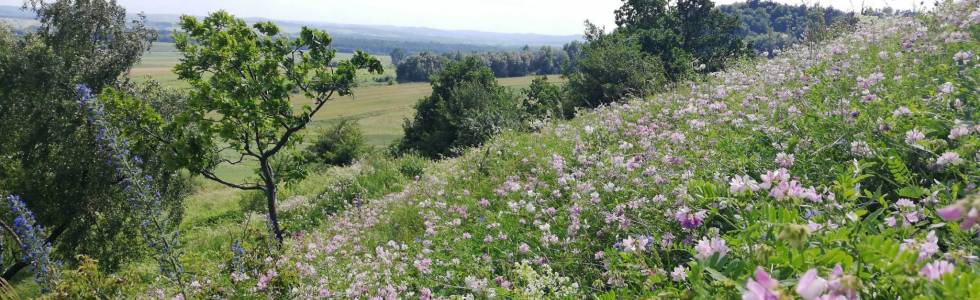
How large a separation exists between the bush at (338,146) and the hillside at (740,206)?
24.9 meters

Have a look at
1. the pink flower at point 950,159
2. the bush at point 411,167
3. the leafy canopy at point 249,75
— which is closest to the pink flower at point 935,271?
the pink flower at point 950,159

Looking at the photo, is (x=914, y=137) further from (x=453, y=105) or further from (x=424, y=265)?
(x=453, y=105)

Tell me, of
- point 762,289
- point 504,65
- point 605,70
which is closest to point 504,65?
point 504,65

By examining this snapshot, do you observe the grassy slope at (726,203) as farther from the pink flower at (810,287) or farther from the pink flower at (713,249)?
the pink flower at (810,287)

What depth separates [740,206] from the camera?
2359 mm

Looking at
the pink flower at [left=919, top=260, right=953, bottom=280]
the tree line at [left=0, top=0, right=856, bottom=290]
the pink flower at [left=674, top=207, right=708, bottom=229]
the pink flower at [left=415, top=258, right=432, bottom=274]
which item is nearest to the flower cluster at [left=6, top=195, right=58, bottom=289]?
the tree line at [left=0, top=0, right=856, bottom=290]

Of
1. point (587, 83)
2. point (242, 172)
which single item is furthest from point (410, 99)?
point (587, 83)

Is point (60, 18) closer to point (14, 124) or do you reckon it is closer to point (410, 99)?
point (14, 124)

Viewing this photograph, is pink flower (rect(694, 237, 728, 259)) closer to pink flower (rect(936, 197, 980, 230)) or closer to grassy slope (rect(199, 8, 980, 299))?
grassy slope (rect(199, 8, 980, 299))

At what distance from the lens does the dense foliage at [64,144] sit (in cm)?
1312

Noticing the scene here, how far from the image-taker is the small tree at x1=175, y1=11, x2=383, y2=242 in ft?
24.5

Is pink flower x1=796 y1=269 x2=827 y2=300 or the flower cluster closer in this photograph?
pink flower x1=796 y1=269 x2=827 y2=300

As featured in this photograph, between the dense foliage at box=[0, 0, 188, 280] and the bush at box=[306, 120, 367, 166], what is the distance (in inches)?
644

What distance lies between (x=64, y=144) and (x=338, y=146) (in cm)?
1846
